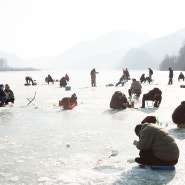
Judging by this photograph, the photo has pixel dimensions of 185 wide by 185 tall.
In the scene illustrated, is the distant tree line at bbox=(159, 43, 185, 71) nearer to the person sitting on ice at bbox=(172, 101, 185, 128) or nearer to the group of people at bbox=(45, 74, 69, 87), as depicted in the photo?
the group of people at bbox=(45, 74, 69, 87)

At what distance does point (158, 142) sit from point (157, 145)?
72 millimetres

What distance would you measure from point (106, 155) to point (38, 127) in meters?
4.44

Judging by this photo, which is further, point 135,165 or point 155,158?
point 135,165

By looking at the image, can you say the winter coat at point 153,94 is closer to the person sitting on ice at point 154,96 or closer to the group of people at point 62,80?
the person sitting on ice at point 154,96

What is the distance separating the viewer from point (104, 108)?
649 inches

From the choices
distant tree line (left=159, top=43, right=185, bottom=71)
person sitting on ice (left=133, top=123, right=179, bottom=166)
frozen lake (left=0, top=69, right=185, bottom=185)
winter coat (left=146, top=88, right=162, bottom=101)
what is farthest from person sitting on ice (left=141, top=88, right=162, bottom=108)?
distant tree line (left=159, top=43, right=185, bottom=71)

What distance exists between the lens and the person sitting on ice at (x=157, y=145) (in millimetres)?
6141

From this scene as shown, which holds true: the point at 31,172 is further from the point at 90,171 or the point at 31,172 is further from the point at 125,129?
the point at 125,129

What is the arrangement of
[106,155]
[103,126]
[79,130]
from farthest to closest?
[103,126] < [79,130] < [106,155]

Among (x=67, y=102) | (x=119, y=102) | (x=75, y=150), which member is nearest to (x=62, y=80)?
(x=67, y=102)

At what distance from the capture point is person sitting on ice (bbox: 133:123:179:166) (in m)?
6.14

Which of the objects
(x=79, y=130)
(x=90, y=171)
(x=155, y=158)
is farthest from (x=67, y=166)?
(x=79, y=130)

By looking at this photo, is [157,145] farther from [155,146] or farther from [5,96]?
[5,96]

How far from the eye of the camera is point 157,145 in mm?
6180
